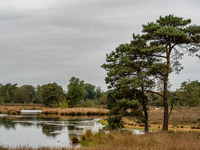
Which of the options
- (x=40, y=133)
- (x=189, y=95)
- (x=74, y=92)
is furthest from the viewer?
(x=74, y=92)

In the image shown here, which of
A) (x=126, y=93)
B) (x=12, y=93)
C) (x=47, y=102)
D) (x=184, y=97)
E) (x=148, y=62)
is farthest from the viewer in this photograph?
(x=12, y=93)

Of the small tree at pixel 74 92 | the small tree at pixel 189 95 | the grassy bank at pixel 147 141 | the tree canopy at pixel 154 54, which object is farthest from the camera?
the small tree at pixel 74 92

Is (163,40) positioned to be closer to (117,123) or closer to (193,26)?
(193,26)

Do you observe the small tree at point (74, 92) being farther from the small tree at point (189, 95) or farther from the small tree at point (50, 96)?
the small tree at point (189, 95)

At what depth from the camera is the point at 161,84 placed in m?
18.6

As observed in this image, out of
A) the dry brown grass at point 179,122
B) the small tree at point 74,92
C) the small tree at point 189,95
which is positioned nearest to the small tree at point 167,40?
the dry brown grass at point 179,122

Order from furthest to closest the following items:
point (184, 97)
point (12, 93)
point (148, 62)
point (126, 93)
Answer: point (12, 93)
point (184, 97)
point (148, 62)
point (126, 93)

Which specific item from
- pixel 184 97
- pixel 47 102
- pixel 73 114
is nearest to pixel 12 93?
pixel 47 102

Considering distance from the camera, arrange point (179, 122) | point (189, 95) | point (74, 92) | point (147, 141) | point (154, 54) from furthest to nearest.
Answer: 1. point (74, 92)
2. point (189, 95)
3. point (179, 122)
4. point (154, 54)
5. point (147, 141)

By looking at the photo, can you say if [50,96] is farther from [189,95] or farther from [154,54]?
[154,54]

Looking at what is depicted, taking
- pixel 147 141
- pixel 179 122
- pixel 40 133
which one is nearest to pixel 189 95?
pixel 179 122

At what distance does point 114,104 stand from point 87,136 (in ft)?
11.3

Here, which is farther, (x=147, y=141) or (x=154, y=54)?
(x=154, y=54)

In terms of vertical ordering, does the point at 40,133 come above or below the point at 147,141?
below
